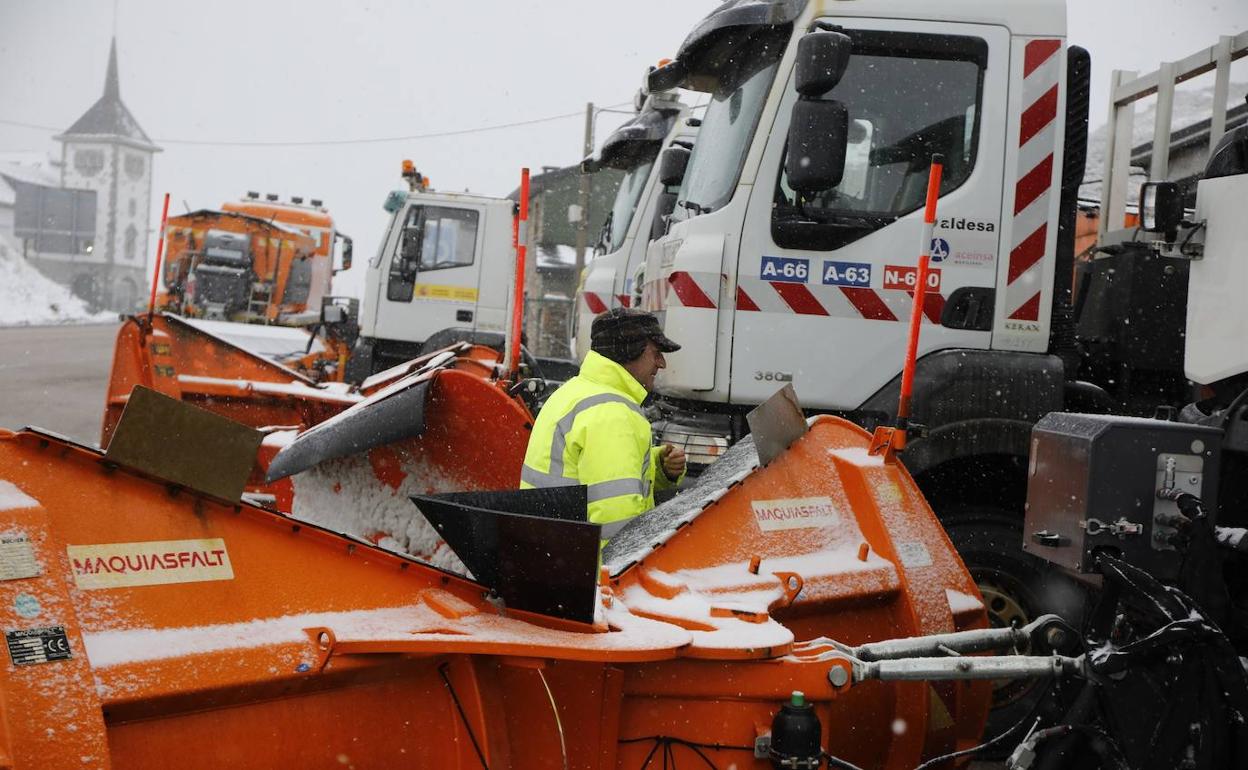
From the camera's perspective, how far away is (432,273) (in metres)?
11.8

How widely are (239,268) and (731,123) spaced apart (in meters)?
13.7

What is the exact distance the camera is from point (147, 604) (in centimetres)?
203

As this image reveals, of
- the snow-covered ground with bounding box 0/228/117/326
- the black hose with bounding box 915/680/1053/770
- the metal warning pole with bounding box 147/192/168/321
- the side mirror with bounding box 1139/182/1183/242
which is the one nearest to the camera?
the black hose with bounding box 915/680/1053/770

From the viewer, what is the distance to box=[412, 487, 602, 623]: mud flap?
7.56ft

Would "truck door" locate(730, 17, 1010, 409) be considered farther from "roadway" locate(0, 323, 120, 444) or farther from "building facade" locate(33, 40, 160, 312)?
"building facade" locate(33, 40, 160, 312)

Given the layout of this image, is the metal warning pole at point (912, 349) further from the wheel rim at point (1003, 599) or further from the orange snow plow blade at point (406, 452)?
the orange snow plow blade at point (406, 452)

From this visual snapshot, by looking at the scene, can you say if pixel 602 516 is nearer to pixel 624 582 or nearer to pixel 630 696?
pixel 624 582

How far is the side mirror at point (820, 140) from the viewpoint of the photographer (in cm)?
412

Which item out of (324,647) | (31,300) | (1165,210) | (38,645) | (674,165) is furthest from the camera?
(31,300)

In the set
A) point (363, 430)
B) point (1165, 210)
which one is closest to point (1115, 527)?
point (1165, 210)

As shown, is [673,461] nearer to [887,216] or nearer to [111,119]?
[887,216]

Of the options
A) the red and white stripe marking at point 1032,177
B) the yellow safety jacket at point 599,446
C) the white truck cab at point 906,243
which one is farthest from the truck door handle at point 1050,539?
the red and white stripe marking at point 1032,177

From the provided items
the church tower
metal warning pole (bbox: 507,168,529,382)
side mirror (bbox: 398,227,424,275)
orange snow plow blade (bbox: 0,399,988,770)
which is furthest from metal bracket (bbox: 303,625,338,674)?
the church tower

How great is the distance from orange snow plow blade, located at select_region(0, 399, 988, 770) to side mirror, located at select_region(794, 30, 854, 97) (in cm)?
180
